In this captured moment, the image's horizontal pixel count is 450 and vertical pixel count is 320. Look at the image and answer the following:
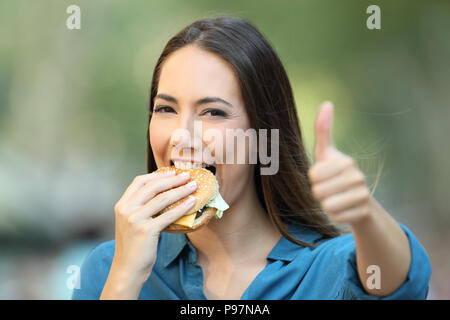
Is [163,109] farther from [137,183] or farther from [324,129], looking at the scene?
[324,129]

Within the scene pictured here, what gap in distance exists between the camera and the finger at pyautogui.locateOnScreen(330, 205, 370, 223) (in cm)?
112

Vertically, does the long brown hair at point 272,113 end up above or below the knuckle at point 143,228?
above

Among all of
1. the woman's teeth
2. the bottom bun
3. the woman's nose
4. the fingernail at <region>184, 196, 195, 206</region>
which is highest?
the woman's nose

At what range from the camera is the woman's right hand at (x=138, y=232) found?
5.18 feet

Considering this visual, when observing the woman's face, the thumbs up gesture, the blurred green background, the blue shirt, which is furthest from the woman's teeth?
the blurred green background

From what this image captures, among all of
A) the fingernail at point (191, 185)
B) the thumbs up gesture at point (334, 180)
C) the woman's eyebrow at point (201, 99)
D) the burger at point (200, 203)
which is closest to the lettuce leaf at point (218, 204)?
the burger at point (200, 203)

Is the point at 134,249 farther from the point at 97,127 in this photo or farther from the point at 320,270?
the point at 97,127

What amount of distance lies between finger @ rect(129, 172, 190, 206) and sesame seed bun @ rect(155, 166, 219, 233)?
0.24ft

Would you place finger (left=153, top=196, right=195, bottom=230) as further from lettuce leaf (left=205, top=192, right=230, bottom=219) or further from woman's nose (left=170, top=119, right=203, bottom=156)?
woman's nose (left=170, top=119, right=203, bottom=156)

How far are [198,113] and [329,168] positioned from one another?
855mm

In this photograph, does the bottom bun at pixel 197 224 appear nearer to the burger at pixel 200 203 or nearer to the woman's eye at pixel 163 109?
the burger at pixel 200 203

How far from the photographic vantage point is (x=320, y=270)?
1.80 meters

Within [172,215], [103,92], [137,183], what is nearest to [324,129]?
[172,215]

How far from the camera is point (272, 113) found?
2014mm
